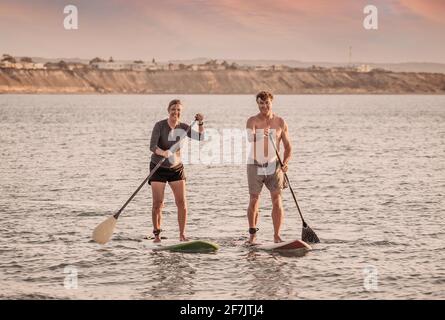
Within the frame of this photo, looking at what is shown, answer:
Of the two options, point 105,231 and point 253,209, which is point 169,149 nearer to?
point 253,209

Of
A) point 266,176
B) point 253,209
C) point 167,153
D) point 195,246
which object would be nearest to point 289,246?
point 253,209

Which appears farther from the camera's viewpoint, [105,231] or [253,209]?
[105,231]

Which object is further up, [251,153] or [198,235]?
[251,153]

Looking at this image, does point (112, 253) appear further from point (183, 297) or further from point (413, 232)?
point (413, 232)

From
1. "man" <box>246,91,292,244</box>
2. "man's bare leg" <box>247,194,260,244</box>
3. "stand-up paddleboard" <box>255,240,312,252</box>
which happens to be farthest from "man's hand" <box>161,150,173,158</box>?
"stand-up paddleboard" <box>255,240,312,252</box>

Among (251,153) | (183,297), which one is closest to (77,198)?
(251,153)

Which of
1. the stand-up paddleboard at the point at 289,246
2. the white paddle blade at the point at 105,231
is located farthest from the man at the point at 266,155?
the white paddle blade at the point at 105,231

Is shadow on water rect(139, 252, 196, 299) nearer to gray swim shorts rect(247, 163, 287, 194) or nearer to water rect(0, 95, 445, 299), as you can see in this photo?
water rect(0, 95, 445, 299)

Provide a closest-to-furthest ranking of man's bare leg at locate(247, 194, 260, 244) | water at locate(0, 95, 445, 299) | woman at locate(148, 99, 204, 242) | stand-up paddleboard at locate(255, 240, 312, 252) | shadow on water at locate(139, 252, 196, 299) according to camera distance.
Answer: shadow on water at locate(139, 252, 196, 299) < water at locate(0, 95, 445, 299) < woman at locate(148, 99, 204, 242) < man's bare leg at locate(247, 194, 260, 244) < stand-up paddleboard at locate(255, 240, 312, 252)

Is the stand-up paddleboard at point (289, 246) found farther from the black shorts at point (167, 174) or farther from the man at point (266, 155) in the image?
the black shorts at point (167, 174)

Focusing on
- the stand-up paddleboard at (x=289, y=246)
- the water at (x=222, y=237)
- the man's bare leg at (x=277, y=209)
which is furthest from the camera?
the stand-up paddleboard at (x=289, y=246)

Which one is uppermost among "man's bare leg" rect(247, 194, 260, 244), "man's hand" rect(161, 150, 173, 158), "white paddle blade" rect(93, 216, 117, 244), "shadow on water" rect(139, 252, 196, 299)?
"man's hand" rect(161, 150, 173, 158)

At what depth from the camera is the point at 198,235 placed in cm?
1569
